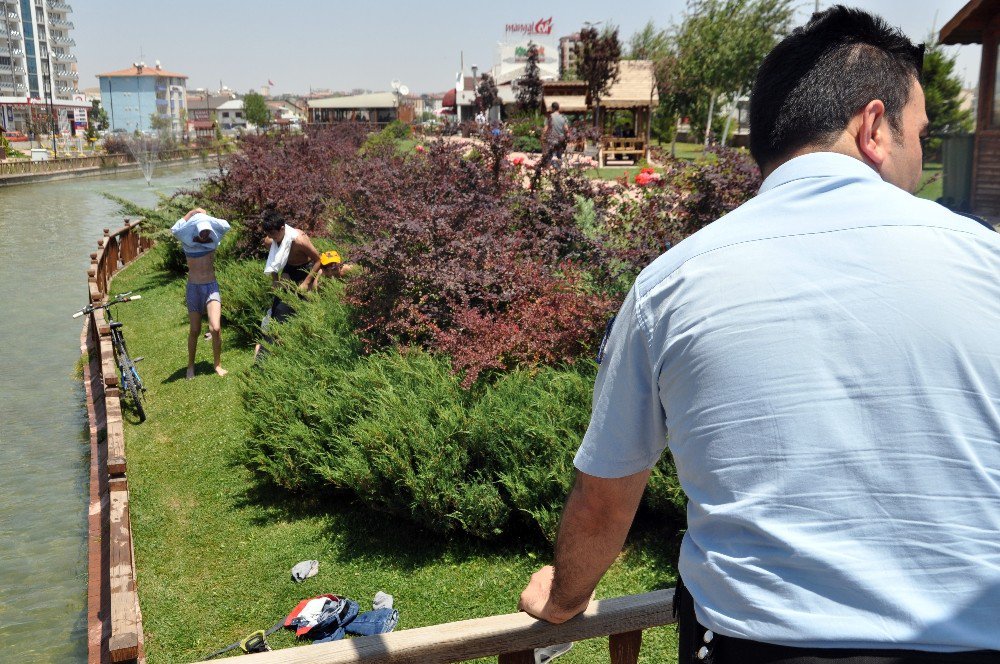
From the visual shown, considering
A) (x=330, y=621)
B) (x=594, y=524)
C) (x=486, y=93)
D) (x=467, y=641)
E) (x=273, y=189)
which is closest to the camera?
(x=594, y=524)

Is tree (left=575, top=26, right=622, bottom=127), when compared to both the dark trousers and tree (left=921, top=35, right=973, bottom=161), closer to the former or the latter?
tree (left=921, top=35, right=973, bottom=161)

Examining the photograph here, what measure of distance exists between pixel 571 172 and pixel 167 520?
5.16 metres

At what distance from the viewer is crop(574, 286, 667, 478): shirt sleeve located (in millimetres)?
1487

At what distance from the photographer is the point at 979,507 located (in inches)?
50.2

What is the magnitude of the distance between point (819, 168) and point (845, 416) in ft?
1.37

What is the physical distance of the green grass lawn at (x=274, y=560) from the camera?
4961 mm

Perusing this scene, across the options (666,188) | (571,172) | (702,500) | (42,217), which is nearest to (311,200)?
(571,172)

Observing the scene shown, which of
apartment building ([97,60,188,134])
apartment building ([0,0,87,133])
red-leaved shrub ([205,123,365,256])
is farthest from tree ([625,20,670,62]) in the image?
apartment building ([97,60,188,134])

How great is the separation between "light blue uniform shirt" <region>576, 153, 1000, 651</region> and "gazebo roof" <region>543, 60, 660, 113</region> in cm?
2980

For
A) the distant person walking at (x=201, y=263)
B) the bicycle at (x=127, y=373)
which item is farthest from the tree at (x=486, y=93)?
the bicycle at (x=127, y=373)

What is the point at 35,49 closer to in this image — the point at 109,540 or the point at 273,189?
the point at 273,189

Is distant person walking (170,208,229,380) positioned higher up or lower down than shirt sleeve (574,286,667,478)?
lower down

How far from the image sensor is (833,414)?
4.21 feet

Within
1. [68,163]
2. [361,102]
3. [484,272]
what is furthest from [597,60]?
[361,102]
